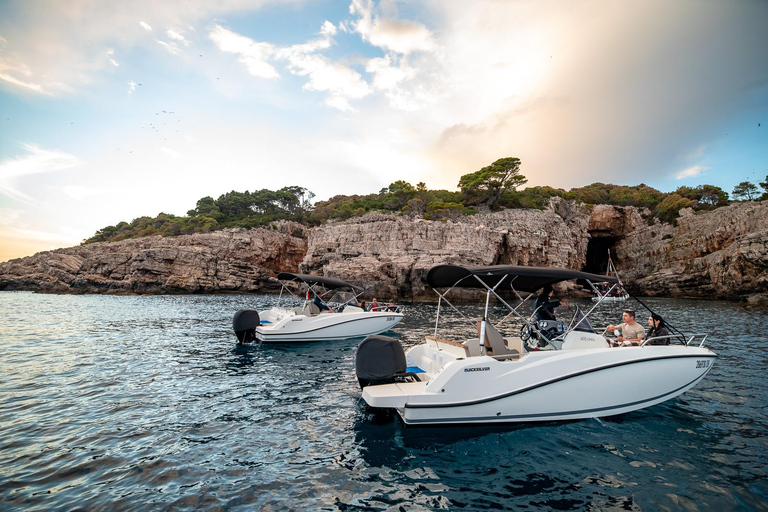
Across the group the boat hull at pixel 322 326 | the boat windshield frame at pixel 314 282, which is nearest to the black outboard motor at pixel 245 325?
the boat hull at pixel 322 326

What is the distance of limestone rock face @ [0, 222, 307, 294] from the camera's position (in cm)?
4638

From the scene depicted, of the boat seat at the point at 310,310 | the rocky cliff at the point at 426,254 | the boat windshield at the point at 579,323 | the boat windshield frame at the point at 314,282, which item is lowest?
the boat seat at the point at 310,310

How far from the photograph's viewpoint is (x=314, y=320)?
13.8m

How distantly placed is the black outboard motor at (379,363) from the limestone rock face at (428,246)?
98.9 feet

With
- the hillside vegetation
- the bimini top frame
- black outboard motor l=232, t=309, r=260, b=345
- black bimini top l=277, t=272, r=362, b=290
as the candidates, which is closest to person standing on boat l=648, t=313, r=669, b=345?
the bimini top frame

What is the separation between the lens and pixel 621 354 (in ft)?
20.8

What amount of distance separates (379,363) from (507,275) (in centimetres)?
322

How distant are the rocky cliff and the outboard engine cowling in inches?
1177

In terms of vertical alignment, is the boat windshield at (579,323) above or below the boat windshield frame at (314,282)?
below

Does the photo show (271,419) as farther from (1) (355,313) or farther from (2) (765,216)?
(2) (765,216)

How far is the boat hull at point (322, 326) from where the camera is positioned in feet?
44.2

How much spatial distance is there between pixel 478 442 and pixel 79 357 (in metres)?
12.1

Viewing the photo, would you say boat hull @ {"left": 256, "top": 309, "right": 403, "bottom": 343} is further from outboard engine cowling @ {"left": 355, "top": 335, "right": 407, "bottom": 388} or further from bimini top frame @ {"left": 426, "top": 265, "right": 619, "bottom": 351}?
outboard engine cowling @ {"left": 355, "top": 335, "right": 407, "bottom": 388}

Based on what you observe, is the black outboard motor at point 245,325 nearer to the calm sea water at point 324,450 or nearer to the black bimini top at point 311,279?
the black bimini top at point 311,279
